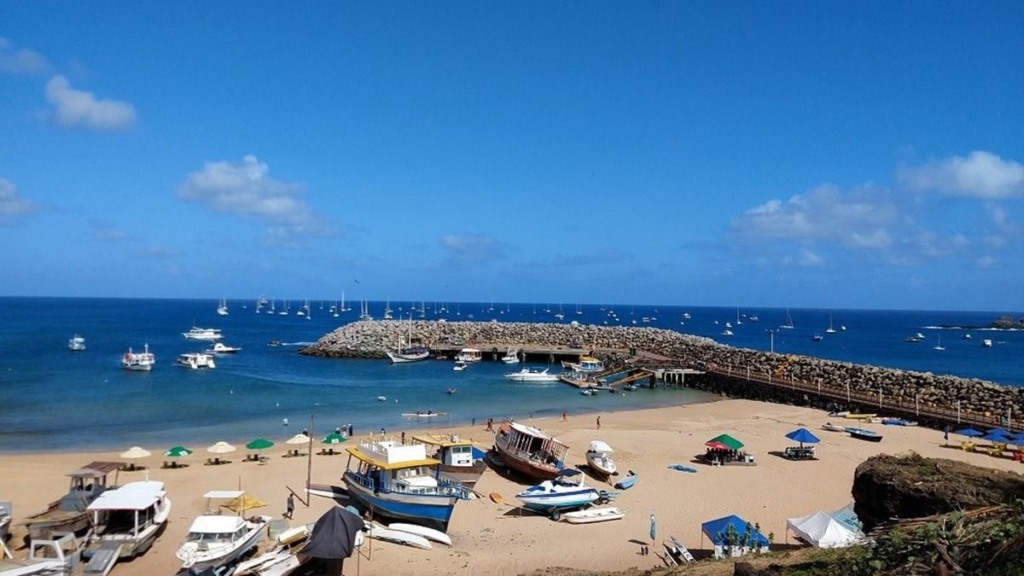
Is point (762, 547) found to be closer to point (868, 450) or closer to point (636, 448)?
point (636, 448)

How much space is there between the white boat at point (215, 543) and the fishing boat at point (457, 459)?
7.63 m

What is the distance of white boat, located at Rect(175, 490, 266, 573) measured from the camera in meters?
15.5

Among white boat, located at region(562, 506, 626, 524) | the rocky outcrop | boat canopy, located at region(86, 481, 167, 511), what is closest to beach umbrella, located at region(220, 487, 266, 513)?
boat canopy, located at region(86, 481, 167, 511)

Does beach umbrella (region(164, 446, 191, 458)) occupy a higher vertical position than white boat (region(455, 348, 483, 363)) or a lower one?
lower

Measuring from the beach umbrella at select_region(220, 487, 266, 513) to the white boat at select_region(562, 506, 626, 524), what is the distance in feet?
30.2

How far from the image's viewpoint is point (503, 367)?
229ft

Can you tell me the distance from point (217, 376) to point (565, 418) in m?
34.0

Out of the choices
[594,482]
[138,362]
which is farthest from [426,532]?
[138,362]

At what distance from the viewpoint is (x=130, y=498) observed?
17953 millimetres

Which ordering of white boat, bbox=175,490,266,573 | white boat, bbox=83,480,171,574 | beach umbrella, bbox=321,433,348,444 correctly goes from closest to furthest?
white boat, bbox=175,490,266,573 < white boat, bbox=83,480,171,574 < beach umbrella, bbox=321,433,348,444

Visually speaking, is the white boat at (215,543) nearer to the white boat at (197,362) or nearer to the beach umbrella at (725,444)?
the beach umbrella at (725,444)

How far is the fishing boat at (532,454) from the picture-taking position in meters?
25.3

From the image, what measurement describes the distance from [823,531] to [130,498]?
691 inches

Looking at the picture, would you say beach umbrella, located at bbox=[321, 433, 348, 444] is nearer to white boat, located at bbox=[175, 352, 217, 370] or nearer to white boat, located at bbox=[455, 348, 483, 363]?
white boat, located at bbox=[175, 352, 217, 370]
